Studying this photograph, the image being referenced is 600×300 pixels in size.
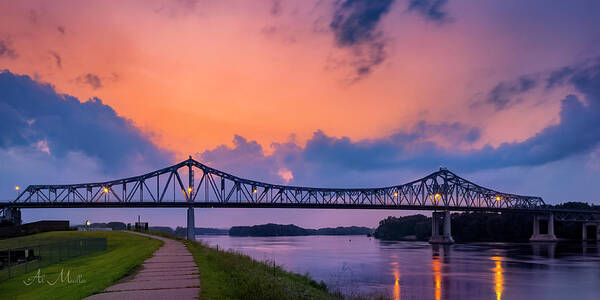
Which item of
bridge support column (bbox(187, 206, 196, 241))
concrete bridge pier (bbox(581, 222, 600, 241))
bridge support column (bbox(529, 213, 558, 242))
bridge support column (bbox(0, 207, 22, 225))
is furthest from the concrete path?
concrete bridge pier (bbox(581, 222, 600, 241))

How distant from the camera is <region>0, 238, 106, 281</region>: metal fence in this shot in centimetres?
2433

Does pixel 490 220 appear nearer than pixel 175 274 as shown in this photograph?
No

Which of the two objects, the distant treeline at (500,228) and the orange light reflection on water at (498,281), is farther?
the distant treeline at (500,228)

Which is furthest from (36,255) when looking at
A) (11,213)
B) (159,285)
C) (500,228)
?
(500,228)

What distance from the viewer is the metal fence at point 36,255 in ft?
79.8

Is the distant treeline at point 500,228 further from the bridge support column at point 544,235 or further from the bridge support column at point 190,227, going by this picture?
the bridge support column at point 190,227

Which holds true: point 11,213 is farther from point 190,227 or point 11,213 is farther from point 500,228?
point 500,228

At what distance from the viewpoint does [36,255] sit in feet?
96.2

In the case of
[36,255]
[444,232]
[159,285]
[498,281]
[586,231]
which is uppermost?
[159,285]

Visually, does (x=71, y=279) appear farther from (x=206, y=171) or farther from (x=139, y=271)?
(x=206, y=171)

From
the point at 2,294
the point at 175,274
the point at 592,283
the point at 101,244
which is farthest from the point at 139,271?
the point at 592,283

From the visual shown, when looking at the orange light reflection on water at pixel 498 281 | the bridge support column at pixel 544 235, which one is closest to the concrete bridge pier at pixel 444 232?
the bridge support column at pixel 544 235

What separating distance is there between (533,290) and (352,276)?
14.4 m

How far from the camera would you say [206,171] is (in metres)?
137
